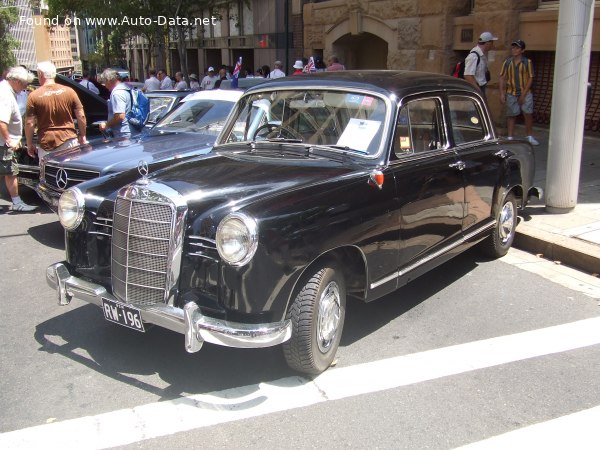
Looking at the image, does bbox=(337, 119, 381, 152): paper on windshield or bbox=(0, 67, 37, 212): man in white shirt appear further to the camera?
bbox=(0, 67, 37, 212): man in white shirt

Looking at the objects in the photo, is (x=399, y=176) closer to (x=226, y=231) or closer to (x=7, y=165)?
(x=226, y=231)

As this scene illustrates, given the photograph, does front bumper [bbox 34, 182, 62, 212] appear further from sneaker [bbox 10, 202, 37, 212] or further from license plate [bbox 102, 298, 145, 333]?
license plate [bbox 102, 298, 145, 333]

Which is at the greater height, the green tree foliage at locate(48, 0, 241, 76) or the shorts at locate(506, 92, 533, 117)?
the green tree foliage at locate(48, 0, 241, 76)

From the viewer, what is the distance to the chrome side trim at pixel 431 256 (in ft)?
13.7

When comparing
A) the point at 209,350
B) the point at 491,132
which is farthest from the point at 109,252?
the point at 491,132

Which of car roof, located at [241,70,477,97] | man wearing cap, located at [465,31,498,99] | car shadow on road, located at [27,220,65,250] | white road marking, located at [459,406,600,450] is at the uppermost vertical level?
man wearing cap, located at [465,31,498,99]

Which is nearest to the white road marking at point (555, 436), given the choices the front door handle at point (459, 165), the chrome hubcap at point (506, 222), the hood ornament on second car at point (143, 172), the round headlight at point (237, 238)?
the round headlight at point (237, 238)

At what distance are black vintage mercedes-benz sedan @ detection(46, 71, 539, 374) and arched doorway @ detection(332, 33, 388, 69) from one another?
557 inches

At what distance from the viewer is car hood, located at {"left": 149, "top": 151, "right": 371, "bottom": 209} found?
11.7ft

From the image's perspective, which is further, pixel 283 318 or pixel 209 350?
pixel 209 350

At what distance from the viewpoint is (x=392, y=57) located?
15.8m

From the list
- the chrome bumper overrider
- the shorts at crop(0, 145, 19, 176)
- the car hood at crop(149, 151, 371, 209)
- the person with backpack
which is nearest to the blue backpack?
the person with backpack

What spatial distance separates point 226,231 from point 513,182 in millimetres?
3794

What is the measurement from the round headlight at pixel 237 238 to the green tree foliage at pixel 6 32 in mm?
46366
